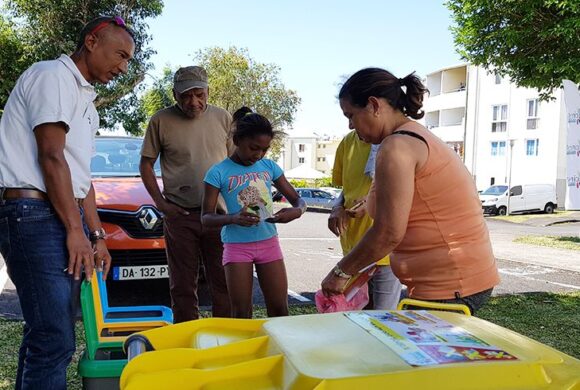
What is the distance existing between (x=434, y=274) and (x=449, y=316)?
0.25m

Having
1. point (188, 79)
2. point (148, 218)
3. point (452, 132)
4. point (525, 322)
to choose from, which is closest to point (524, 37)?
point (525, 322)

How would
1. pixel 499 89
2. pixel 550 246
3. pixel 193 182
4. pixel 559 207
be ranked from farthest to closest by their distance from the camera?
pixel 499 89, pixel 559 207, pixel 550 246, pixel 193 182

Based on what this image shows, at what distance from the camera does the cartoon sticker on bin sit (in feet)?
11.2

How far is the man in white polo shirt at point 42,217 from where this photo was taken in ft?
7.15

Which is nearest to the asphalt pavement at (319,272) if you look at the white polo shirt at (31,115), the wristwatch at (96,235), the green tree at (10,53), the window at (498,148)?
the wristwatch at (96,235)

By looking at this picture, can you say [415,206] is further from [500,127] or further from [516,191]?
[500,127]

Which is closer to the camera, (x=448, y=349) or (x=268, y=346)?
(x=448, y=349)

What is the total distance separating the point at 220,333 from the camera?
1.83 metres

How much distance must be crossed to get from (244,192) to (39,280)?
1.49 m

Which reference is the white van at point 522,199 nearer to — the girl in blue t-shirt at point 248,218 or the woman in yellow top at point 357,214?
the woman in yellow top at point 357,214

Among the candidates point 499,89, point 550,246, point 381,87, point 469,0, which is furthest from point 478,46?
point 499,89

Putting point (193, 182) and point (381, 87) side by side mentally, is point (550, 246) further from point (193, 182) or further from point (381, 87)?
point (381, 87)

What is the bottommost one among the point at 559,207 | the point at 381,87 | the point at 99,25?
Result: the point at 559,207

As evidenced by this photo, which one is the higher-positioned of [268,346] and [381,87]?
[381,87]
